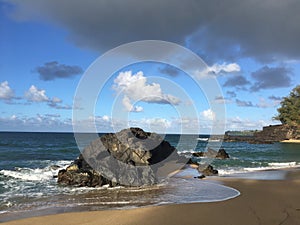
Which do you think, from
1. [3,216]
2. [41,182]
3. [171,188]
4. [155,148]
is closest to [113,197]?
[171,188]

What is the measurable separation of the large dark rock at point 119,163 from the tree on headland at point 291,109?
98.1 m

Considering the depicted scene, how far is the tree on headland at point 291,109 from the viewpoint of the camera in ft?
365

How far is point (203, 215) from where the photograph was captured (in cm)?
1127

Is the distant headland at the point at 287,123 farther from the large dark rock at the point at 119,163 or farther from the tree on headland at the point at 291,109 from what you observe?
the large dark rock at the point at 119,163

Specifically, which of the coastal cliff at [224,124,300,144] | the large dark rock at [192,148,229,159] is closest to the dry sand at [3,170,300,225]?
the large dark rock at [192,148,229,159]

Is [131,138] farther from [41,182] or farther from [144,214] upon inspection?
[144,214]

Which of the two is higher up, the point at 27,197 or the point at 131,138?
the point at 131,138

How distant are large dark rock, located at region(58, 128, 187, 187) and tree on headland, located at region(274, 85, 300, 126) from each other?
9810cm

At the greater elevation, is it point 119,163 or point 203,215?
point 119,163

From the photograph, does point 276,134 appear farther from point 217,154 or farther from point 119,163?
point 119,163

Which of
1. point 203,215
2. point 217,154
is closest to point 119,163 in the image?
point 203,215

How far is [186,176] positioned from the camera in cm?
2261

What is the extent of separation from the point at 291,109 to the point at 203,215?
115071 millimetres

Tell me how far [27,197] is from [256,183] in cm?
1423
